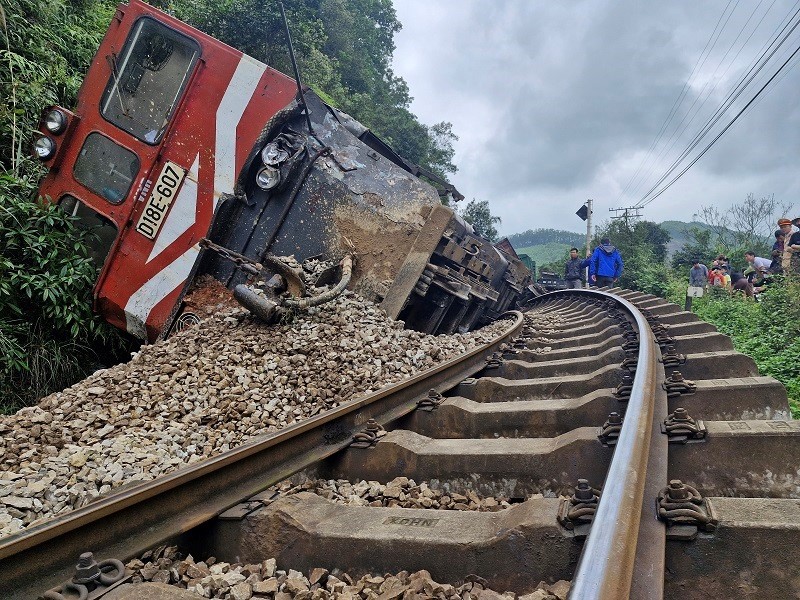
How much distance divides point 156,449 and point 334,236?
115 inches

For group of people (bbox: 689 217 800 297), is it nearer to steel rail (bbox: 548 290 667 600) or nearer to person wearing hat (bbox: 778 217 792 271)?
person wearing hat (bbox: 778 217 792 271)

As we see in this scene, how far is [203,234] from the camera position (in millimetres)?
4961

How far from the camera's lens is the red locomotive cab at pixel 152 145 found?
493 centimetres

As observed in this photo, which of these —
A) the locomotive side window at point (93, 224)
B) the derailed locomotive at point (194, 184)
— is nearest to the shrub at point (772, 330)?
the derailed locomotive at point (194, 184)

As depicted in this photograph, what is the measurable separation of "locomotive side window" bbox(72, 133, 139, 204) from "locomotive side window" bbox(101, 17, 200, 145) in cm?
21

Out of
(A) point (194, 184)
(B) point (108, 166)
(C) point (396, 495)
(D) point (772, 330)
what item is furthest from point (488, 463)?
(D) point (772, 330)

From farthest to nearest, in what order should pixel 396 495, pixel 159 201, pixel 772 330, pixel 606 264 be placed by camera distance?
pixel 606 264 → pixel 772 330 → pixel 159 201 → pixel 396 495

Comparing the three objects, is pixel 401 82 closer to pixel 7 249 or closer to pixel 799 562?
pixel 7 249

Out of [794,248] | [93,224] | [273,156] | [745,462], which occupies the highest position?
[794,248]

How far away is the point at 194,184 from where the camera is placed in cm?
497

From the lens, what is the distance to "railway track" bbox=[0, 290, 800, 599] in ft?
4.34

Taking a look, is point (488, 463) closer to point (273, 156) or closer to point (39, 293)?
point (273, 156)

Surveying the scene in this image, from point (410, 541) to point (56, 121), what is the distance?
5266 millimetres

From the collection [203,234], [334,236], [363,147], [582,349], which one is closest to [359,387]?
[582,349]
